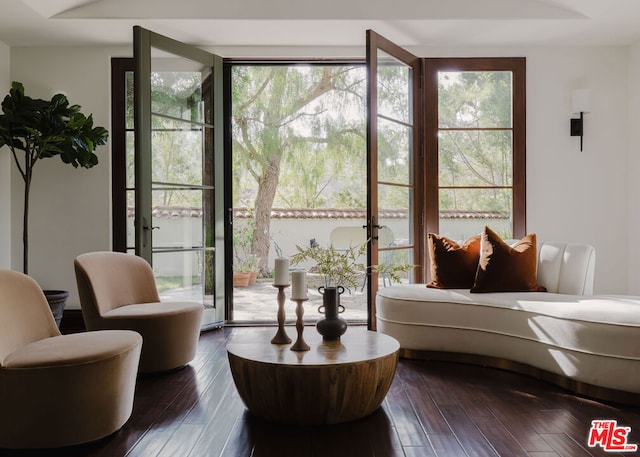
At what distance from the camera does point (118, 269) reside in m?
3.49

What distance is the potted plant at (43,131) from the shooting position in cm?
414

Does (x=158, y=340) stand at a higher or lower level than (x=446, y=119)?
lower

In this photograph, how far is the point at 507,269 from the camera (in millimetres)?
3580

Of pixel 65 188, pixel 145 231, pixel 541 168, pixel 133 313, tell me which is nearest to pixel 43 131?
pixel 65 188

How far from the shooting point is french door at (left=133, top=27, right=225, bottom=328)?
393cm

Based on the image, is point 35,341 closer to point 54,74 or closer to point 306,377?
point 306,377

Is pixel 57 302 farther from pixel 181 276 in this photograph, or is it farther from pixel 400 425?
pixel 400 425

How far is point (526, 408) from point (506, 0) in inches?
120

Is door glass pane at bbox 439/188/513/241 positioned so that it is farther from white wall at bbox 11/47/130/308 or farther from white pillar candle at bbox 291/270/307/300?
white wall at bbox 11/47/130/308

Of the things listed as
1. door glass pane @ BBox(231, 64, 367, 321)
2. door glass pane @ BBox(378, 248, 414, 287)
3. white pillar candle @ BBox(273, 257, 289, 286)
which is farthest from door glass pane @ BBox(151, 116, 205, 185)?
door glass pane @ BBox(231, 64, 367, 321)

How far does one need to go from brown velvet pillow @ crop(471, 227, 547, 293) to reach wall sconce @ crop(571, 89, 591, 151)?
1550 mm

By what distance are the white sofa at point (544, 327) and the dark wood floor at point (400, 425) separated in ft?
0.43

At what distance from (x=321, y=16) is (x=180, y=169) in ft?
5.43

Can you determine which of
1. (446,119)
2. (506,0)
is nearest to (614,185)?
(446,119)
